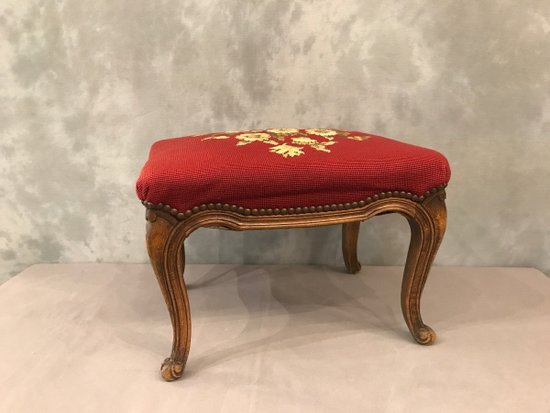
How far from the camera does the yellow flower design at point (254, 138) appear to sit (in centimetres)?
108


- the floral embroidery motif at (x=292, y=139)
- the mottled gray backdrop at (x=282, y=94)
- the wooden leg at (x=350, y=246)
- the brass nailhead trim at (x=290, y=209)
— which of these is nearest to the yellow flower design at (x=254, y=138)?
the floral embroidery motif at (x=292, y=139)

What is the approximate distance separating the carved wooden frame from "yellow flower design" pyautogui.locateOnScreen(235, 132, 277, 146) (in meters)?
0.20

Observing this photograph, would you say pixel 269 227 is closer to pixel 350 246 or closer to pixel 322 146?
pixel 322 146

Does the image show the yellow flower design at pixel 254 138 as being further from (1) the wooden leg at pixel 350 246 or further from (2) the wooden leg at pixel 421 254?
(1) the wooden leg at pixel 350 246

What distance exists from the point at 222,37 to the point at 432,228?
90 cm

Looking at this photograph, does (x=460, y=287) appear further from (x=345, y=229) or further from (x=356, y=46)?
(x=356, y=46)

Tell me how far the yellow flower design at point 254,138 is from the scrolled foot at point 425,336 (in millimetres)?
601

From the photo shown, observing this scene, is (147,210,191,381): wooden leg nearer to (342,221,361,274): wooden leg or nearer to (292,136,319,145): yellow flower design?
(292,136,319,145): yellow flower design

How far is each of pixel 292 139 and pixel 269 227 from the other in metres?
0.25

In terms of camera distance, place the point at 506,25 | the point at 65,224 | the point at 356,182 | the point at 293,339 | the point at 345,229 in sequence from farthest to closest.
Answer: the point at 65,224 → the point at 345,229 → the point at 506,25 → the point at 293,339 → the point at 356,182

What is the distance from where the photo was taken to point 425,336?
1.14 m

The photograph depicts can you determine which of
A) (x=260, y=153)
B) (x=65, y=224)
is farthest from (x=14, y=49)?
(x=260, y=153)

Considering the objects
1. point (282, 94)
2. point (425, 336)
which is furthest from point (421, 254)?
point (282, 94)

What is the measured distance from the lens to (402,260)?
1664 millimetres
